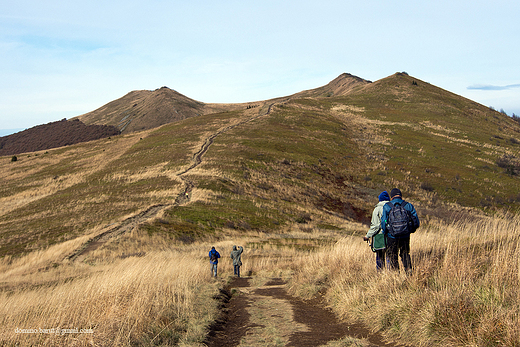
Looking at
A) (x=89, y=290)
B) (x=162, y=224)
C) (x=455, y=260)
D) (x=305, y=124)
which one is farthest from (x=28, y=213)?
(x=305, y=124)

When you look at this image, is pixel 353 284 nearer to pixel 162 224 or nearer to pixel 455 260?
pixel 455 260

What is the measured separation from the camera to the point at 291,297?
1145 cm

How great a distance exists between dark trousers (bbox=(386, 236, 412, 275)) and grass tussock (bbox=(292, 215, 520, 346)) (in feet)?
1.21

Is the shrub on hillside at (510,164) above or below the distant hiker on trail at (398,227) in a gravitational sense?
below

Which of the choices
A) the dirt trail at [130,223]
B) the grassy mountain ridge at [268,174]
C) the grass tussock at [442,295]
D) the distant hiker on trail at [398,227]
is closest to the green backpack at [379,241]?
the distant hiker on trail at [398,227]

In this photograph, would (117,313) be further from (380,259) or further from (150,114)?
(150,114)

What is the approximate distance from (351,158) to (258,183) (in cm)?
2893

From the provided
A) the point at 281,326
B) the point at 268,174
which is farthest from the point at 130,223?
the point at 268,174

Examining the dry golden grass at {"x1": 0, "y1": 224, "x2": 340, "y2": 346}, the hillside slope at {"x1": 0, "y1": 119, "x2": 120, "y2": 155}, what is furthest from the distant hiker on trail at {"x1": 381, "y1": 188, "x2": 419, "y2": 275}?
the hillside slope at {"x1": 0, "y1": 119, "x2": 120, "y2": 155}

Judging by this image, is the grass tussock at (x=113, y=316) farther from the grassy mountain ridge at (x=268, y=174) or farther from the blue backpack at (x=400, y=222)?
the grassy mountain ridge at (x=268, y=174)

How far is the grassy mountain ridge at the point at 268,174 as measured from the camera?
36.5 metres

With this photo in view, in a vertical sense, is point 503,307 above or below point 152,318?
above

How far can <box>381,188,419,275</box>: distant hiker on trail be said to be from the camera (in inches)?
312

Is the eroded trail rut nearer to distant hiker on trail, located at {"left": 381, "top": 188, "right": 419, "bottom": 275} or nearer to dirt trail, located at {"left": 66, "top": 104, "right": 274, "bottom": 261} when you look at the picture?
distant hiker on trail, located at {"left": 381, "top": 188, "right": 419, "bottom": 275}
